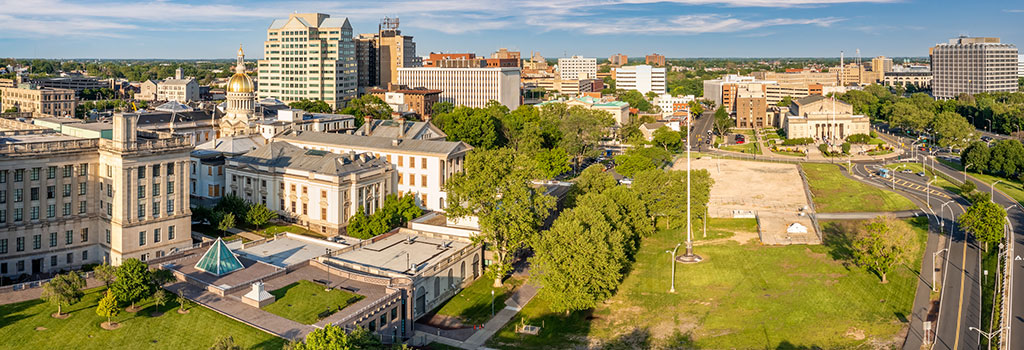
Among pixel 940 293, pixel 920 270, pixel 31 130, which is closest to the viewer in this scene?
pixel 940 293

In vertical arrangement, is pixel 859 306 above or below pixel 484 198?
below

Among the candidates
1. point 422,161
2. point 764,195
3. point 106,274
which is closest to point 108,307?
point 106,274

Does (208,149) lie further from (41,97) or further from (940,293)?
(41,97)

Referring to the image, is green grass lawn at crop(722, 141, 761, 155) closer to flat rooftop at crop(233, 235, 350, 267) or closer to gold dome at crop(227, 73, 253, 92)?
gold dome at crop(227, 73, 253, 92)

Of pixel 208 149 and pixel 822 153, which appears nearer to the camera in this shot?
pixel 208 149

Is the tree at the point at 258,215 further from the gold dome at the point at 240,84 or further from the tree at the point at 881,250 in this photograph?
the tree at the point at 881,250

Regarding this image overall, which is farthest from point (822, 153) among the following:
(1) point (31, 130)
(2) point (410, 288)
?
(1) point (31, 130)

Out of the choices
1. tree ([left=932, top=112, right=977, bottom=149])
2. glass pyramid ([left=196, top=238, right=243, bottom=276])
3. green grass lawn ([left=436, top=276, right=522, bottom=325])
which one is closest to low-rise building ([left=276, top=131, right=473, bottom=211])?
green grass lawn ([left=436, top=276, right=522, bottom=325])

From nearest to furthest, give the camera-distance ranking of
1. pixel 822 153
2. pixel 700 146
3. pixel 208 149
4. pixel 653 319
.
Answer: pixel 653 319 < pixel 208 149 < pixel 822 153 < pixel 700 146
